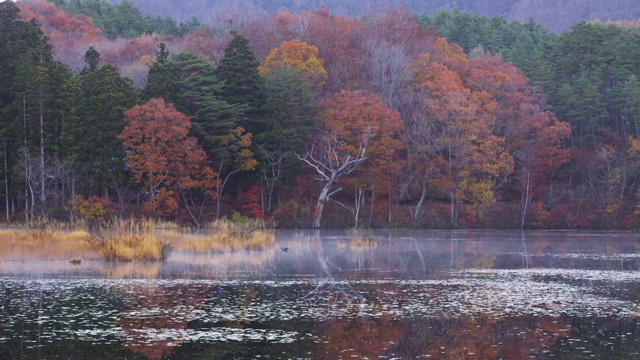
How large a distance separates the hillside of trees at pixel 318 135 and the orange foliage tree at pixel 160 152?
0.13 meters

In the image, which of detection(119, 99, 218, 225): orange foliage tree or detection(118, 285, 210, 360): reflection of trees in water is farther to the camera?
detection(119, 99, 218, 225): orange foliage tree

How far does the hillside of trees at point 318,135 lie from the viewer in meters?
52.1

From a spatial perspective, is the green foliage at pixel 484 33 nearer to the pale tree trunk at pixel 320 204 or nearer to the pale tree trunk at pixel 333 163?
the pale tree trunk at pixel 333 163

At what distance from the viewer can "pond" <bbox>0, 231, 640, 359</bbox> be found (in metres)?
14.2

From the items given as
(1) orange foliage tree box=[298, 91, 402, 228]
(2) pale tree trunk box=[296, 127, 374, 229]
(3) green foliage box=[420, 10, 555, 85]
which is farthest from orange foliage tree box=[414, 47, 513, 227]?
(3) green foliage box=[420, 10, 555, 85]

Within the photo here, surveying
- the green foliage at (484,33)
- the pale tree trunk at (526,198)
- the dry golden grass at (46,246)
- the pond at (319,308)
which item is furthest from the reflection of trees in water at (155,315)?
the green foliage at (484,33)

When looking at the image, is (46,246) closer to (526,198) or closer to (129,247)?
(129,247)

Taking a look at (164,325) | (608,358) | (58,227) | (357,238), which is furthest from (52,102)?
(608,358)

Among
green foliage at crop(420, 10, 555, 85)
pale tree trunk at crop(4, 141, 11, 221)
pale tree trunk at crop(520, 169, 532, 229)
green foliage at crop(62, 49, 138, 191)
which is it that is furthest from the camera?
green foliage at crop(420, 10, 555, 85)

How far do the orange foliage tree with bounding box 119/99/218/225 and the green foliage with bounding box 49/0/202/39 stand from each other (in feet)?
156

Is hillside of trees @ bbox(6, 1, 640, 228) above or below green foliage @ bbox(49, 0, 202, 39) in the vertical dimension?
below

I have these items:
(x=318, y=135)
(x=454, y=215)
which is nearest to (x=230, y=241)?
(x=318, y=135)

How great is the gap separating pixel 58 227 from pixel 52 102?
20320 millimetres

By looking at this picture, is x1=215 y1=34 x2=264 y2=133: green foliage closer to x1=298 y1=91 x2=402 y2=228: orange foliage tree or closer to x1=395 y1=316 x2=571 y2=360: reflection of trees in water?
x1=298 y1=91 x2=402 y2=228: orange foliage tree
